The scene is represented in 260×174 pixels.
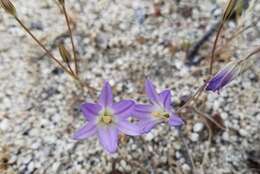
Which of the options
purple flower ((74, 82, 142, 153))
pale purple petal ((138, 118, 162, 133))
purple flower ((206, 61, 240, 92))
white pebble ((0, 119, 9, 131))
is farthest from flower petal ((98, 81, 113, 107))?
white pebble ((0, 119, 9, 131))

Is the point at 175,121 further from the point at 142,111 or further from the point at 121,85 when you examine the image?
the point at 121,85

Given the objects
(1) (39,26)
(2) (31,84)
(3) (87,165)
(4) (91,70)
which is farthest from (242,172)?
(1) (39,26)

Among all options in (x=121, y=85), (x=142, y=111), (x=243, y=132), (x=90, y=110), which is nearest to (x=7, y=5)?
(x=90, y=110)

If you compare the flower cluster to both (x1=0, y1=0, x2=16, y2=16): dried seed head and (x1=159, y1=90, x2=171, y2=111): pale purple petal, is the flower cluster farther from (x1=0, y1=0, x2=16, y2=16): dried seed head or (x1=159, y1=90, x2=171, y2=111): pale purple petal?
(x1=0, y1=0, x2=16, y2=16): dried seed head

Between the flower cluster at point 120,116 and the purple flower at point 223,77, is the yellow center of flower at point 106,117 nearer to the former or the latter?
the flower cluster at point 120,116

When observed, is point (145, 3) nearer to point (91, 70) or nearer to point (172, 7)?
point (172, 7)

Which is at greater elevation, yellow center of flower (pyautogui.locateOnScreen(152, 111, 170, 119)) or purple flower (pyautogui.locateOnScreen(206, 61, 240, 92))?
purple flower (pyautogui.locateOnScreen(206, 61, 240, 92))
